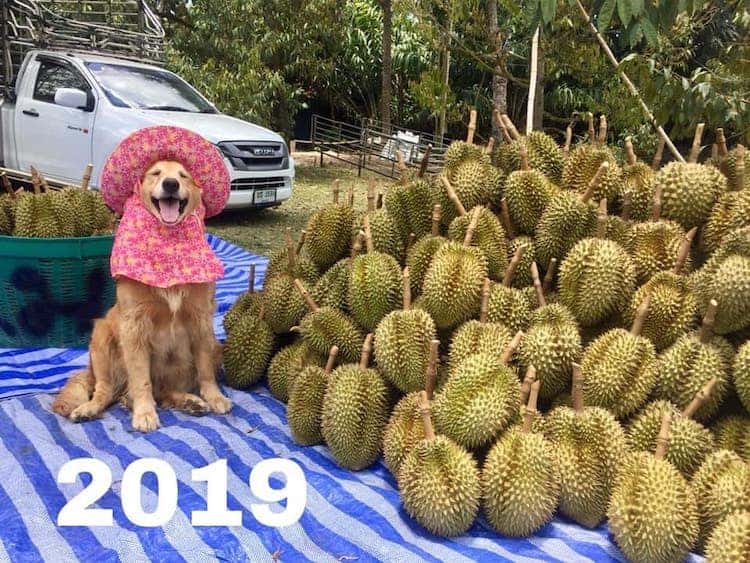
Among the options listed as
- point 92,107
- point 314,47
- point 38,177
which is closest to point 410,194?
point 38,177

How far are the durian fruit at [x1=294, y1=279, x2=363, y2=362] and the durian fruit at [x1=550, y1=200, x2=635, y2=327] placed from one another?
895 mm

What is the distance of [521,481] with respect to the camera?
2.08 meters

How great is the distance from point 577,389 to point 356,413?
2.71ft

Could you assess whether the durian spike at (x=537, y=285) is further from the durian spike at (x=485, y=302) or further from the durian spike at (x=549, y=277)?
the durian spike at (x=485, y=302)

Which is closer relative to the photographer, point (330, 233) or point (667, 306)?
point (667, 306)

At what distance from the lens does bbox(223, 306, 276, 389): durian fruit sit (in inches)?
130

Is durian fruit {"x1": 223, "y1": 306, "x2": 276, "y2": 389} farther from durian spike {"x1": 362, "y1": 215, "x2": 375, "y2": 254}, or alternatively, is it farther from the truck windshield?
the truck windshield

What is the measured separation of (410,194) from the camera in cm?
305

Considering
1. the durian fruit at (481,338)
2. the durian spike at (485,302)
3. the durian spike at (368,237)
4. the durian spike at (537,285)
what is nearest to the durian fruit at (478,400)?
the durian fruit at (481,338)

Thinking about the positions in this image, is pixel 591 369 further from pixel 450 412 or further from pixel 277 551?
pixel 277 551

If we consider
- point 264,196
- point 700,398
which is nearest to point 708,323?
point 700,398

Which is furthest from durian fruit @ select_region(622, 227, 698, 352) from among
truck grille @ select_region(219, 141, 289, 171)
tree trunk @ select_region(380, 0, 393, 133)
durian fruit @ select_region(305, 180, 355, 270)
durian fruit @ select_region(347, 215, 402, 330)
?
tree trunk @ select_region(380, 0, 393, 133)

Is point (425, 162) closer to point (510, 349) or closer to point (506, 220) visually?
point (506, 220)

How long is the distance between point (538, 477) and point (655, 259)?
3.30 feet
